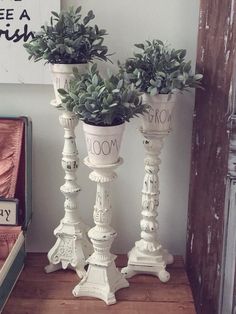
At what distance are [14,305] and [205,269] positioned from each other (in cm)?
50

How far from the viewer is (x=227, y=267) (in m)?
1.40

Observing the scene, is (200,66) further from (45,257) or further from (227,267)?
(45,257)

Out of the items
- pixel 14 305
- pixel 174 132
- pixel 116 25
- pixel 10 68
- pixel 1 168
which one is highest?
pixel 116 25

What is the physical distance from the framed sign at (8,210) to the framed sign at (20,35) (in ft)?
1.11

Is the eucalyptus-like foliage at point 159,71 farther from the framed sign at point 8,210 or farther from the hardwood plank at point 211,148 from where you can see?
the framed sign at point 8,210

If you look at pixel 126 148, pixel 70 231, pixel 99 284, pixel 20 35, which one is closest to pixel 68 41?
pixel 20 35

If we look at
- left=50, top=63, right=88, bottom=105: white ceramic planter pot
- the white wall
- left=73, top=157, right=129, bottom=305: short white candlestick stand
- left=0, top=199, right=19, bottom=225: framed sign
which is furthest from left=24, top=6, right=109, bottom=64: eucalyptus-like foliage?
left=0, top=199, right=19, bottom=225: framed sign

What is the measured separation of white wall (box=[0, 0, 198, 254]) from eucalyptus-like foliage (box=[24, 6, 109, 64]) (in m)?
0.13

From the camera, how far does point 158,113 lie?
4.90 ft

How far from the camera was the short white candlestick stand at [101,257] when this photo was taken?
58.1 inches

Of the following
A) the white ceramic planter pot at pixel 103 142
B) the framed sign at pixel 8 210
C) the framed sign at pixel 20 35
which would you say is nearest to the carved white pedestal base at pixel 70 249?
the framed sign at pixel 8 210

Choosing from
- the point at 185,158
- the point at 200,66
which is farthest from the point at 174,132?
the point at 200,66

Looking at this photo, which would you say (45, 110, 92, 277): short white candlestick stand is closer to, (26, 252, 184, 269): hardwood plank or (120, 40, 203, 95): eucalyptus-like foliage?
(26, 252, 184, 269): hardwood plank

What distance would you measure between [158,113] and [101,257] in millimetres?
395
